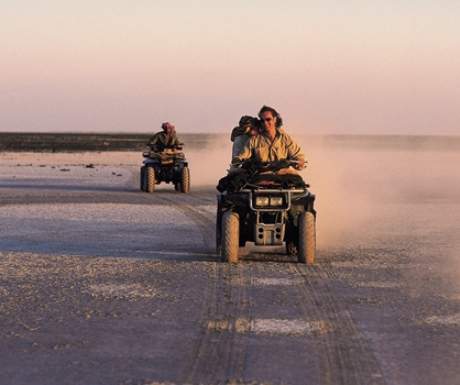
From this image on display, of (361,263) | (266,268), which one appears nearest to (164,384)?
(266,268)

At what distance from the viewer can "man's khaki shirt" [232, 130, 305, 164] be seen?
1252cm

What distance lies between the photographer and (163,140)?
1120 inches

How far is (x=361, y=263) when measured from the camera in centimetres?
1248

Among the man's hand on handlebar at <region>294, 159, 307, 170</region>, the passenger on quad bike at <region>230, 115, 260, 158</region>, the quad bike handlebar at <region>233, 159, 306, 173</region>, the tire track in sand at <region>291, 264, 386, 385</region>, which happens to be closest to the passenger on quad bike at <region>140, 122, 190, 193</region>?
the passenger on quad bike at <region>230, 115, 260, 158</region>

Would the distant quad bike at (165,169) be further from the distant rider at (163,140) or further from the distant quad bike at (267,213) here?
the distant quad bike at (267,213)

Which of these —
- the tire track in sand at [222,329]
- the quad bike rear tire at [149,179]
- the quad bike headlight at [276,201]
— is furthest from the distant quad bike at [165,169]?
the quad bike headlight at [276,201]

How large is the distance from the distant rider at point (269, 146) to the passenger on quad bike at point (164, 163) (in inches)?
601

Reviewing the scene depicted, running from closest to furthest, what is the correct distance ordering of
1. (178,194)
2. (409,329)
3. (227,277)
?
(409,329) → (227,277) → (178,194)

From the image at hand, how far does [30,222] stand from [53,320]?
9.90m

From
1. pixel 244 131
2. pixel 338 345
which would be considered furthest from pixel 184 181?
pixel 338 345

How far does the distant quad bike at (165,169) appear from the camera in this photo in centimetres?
2786

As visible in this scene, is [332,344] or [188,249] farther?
[188,249]

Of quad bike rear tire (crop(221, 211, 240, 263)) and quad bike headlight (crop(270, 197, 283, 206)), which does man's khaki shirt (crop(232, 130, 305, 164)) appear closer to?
quad bike headlight (crop(270, 197, 283, 206))

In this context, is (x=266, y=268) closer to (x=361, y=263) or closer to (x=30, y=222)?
(x=361, y=263)
